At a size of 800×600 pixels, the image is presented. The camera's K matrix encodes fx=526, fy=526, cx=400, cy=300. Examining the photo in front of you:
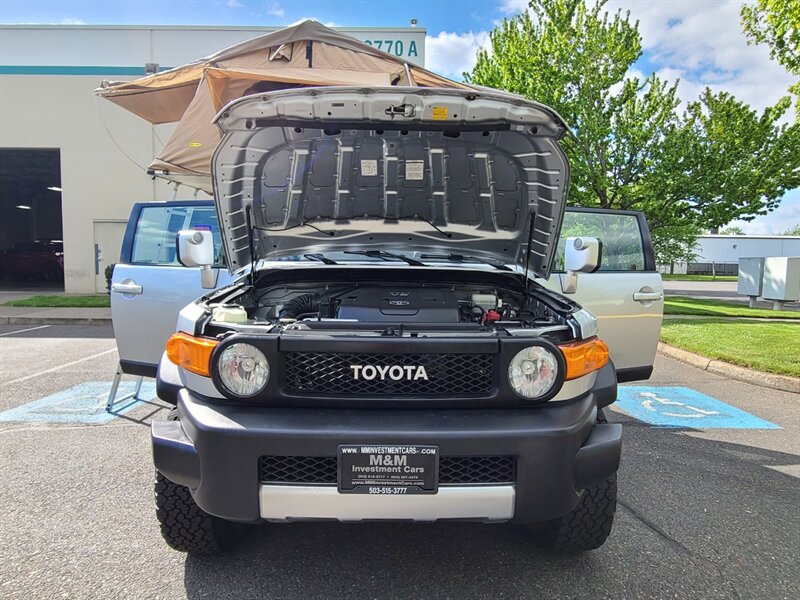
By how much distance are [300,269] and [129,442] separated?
7.17 ft

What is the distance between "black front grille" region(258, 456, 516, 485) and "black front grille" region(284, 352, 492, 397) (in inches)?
9.9

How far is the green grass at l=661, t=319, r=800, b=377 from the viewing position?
6340mm

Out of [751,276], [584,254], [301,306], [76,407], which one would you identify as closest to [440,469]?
[301,306]

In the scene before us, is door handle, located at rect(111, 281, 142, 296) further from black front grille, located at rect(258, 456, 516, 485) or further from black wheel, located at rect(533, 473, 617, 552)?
black wheel, located at rect(533, 473, 617, 552)

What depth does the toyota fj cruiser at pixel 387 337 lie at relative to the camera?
1864 mm

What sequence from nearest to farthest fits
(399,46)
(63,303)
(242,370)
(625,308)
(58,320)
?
(242,370), (625,308), (58,320), (63,303), (399,46)

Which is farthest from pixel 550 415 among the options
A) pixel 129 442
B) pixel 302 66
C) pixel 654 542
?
pixel 302 66

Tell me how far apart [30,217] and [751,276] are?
3006 cm

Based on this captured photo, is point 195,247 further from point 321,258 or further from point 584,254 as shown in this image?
point 584,254

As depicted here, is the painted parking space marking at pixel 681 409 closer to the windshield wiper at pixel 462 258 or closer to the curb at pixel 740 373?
the curb at pixel 740 373

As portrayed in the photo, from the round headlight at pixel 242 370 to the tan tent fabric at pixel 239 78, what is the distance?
4.10 m

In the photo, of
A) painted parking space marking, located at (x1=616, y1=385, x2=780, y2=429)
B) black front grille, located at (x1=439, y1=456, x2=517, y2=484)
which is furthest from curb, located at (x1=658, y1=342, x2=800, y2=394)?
black front grille, located at (x1=439, y1=456, x2=517, y2=484)

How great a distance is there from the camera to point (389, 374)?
79.2 inches

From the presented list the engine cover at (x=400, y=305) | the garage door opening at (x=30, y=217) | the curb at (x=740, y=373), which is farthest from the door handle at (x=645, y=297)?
the garage door opening at (x=30, y=217)
